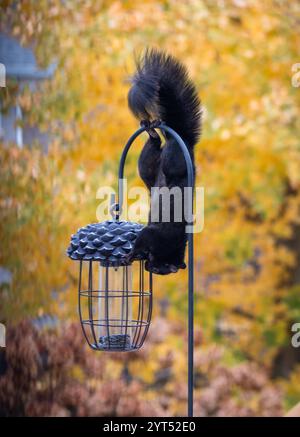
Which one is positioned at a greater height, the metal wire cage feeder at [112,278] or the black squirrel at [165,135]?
the black squirrel at [165,135]

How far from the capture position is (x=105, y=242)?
4.68ft

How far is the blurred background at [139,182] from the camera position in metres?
3.28

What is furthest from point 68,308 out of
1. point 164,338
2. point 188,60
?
point 188,60

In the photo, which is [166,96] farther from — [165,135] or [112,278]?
[112,278]

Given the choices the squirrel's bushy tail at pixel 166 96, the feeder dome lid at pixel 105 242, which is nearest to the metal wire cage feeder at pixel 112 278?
the feeder dome lid at pixel 105 242

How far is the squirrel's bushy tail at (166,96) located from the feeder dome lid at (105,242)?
9.2 inches

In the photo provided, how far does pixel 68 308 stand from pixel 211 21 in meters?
2.25

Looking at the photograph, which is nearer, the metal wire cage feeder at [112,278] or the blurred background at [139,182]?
the metal wire cage feeder at [112,278]

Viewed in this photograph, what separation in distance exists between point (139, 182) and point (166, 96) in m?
2.29

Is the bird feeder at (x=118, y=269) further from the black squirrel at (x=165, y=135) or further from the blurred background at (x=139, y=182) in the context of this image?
the blurred background at (x=139, y=182)

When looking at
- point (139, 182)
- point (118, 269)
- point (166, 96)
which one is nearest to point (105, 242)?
point (118, 269)

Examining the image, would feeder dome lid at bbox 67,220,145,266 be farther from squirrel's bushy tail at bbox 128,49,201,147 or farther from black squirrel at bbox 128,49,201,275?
squirrel's bushy tail at bbox 128,49,201,147

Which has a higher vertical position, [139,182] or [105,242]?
[139,182]

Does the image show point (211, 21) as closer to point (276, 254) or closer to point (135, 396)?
point (276, 254)
